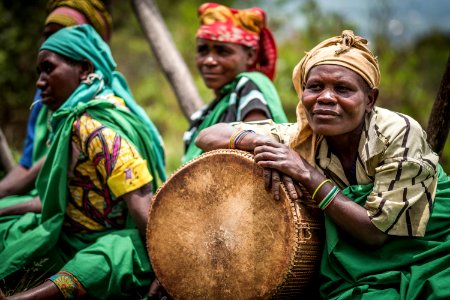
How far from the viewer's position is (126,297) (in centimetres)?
364

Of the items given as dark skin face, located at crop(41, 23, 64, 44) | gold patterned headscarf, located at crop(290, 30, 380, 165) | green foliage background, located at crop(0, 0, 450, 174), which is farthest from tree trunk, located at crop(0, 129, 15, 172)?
gold patterned headscarf, located at crop(290, 30, 380, 165)

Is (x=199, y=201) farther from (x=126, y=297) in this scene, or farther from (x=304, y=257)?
(x=126, y=297)

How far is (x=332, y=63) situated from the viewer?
9.21 ft

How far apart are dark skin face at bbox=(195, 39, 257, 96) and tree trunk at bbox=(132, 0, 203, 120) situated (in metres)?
0.98

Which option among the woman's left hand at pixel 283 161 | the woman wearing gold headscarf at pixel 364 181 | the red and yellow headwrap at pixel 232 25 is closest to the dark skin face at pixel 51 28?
the red and yellow headwrap at pixel 232 25

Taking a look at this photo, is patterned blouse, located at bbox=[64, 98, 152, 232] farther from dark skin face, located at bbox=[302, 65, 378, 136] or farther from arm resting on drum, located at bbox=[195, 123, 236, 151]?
dark skin face, located at bbox=[302, 65, 378, 136]

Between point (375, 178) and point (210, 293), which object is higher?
point (375, 178)

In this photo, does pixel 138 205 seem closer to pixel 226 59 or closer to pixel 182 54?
pixel 226 59

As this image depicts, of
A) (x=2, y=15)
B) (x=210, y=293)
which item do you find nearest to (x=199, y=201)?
(x=210, y=293)

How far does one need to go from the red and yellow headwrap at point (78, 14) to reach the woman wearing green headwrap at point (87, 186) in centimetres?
41

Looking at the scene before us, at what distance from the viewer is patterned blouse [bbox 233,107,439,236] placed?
2.64 metres

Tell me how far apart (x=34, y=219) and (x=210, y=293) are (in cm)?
157

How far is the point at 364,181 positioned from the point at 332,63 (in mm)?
600

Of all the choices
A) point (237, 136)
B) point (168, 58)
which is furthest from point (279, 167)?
point (168, 58)
